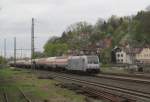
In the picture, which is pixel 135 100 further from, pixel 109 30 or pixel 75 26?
pixel 109 30

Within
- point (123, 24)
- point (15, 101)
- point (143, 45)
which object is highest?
point (123, 24)

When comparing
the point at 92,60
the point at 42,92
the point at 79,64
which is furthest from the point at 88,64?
the point at 42,92

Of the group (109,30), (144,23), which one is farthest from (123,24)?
(144,23)

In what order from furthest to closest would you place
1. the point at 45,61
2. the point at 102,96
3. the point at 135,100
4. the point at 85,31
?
the point at 85,31
the point at 45,61
the point at 102,96
the point at 135,100

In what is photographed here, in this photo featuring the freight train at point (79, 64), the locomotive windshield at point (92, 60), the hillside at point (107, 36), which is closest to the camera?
the freight train at point (79, 64)

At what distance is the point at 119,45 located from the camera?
17412 cm

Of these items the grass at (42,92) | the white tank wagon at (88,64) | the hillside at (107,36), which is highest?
the hillside at (107,36)

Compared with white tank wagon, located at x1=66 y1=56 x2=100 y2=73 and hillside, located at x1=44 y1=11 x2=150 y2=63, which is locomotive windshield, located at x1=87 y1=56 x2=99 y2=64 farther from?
hillside, located at x1=44 y1=11 x2=150 y2=63

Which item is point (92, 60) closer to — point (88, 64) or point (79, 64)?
point (88, 64)

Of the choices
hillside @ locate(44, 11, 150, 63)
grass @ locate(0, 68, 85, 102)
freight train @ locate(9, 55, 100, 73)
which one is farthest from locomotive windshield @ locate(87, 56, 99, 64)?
hillside @ locate(44, 11, 150, 63)

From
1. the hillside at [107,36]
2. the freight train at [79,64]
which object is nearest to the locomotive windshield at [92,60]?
the freight train at [79,64]

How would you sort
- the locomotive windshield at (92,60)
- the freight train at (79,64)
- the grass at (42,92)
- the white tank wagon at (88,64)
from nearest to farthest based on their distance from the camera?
the grass at (42,92), the white tank wagon at (88,64), the freight train at (79,64), the locomotive windshield at (92,60)

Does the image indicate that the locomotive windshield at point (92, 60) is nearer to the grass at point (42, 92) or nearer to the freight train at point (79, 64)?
the freight train at point (79, 64)

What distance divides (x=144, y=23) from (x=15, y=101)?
9551 centimetres
